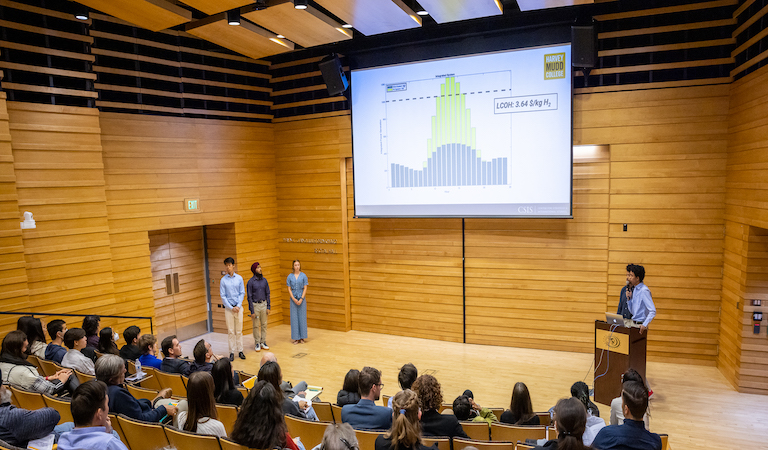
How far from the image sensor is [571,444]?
2.34m

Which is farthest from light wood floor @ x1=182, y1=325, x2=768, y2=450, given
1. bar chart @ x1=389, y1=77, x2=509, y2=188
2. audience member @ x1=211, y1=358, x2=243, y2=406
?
bar chart @ x1=389, y1=77, x2=509, y2=188

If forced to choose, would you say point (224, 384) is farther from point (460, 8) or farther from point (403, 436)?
point (460, 8)

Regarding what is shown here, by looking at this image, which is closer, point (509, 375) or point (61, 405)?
point (61, 405)

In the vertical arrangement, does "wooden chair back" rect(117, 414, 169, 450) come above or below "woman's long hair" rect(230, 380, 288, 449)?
below

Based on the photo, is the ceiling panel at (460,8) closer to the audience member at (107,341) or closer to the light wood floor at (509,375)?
the light wood floor at (509,375)

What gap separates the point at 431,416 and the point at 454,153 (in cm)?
487

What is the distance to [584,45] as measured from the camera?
20.9ft

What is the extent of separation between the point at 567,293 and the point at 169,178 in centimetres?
637

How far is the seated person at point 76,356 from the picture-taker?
4602mm

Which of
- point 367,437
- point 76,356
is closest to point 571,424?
point 367,437

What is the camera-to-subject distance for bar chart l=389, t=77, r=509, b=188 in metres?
7.25

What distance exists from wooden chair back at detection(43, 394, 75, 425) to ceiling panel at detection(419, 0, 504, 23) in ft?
17.9

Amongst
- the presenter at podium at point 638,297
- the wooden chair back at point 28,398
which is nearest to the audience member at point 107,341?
the wooden chair back at point 28,398

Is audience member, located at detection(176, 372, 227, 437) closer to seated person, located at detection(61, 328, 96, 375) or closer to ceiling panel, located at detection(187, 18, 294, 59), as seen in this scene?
seated person, located at detection(61, 328, 96, 375)
